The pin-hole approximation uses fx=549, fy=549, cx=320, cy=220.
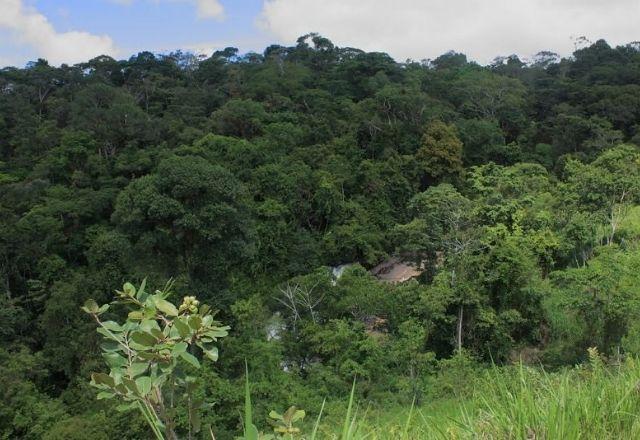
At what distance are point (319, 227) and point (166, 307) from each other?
17.7 m

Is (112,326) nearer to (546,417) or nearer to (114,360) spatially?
(114,360)

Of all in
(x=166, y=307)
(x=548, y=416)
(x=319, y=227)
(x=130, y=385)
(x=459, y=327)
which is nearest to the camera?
(x=130, y=385)

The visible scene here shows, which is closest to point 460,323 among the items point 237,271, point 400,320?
point 400,320

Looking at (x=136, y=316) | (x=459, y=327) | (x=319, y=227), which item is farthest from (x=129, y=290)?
(x=319, y=227)

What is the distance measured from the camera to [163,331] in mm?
1257

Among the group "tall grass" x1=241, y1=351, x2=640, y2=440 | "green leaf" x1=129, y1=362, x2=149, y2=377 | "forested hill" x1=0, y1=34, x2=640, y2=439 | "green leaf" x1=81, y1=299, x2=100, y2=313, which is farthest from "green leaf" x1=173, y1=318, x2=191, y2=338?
"forested hill" x1=0, y1=34, x2=640, y2=439

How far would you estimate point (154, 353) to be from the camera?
3.94 feet

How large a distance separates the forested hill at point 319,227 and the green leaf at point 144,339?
7.26 metres

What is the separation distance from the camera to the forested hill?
31.8 ft

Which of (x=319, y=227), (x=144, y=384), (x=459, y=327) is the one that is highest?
(x=144, y=384)

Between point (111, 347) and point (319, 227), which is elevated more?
point (111, 347)

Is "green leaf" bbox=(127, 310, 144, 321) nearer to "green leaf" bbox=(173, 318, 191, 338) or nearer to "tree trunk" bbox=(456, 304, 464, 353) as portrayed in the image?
"green leaf" bbox=(173, 318, 191, 338)

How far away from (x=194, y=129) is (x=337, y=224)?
7293 mm

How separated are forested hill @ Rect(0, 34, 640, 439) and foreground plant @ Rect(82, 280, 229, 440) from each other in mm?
7150
